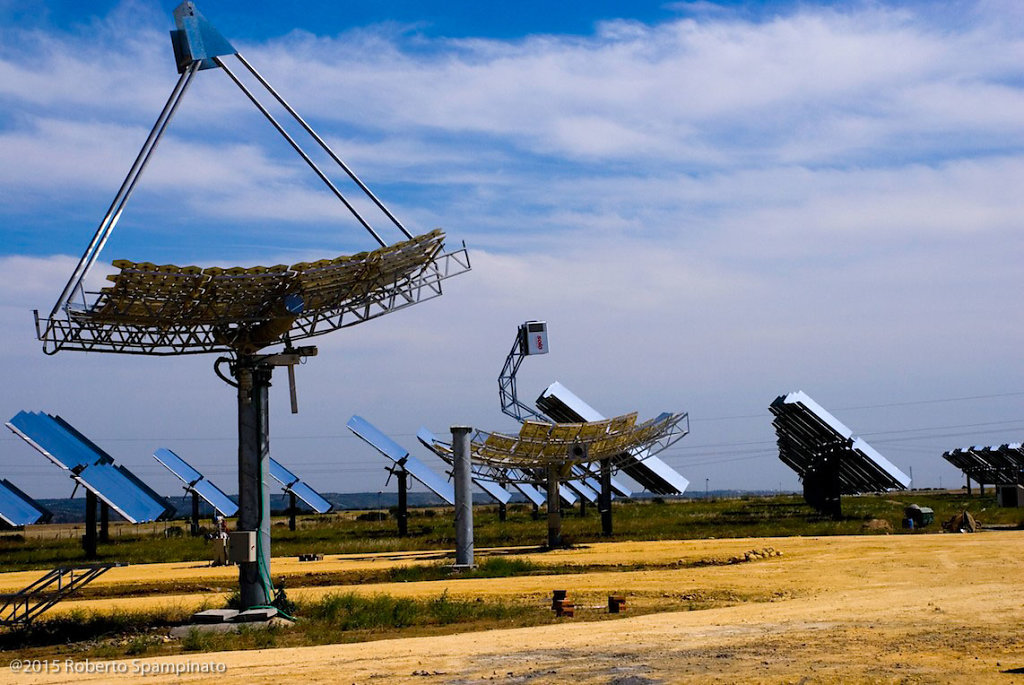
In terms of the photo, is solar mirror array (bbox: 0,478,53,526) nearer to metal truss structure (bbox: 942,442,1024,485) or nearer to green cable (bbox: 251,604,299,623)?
green cable (bbox: 251,604,299,623)

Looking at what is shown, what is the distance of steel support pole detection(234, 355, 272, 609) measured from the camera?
2181 centimetres

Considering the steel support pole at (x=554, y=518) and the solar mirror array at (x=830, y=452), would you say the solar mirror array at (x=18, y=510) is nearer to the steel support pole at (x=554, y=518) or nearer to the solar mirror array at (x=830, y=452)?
the steel support pole at (x=554, y=518)

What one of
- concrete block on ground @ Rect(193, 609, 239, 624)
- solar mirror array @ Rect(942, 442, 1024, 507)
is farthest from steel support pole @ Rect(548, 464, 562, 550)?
solar mirror array @ Rect(942, 442, 1024, 507)

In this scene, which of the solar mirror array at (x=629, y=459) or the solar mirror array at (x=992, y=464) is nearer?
the solar mirror array at (x=629, y=459)

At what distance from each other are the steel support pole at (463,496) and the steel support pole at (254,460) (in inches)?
417

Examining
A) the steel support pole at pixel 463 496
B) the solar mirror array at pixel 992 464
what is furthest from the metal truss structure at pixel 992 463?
the steel support pole at pixel 463 496

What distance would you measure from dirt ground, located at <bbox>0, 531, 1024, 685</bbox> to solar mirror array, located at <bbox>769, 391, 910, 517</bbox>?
1010 inches

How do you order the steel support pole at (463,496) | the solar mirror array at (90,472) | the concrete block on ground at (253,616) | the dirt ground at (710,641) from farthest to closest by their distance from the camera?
the solar mirror array at (90,472) → the steel support pole at (463,496) → the concrete block on ground at (253,616) → the dirt ground at (710,641)

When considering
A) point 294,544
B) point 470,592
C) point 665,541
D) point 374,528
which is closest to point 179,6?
point 470,592

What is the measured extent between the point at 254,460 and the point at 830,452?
41.2 m

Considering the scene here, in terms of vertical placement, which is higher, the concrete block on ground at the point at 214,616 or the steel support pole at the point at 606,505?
the steel support pole at the point at 606,505

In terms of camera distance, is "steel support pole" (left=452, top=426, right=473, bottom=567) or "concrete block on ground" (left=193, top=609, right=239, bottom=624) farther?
"steel support pole" (left=452, top=426, right=473, bottom=567)

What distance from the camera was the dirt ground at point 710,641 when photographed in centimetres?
1433

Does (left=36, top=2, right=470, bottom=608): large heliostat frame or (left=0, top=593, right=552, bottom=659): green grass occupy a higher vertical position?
(left=36, top=2, right=470, bottom=608): large heliostat frame
